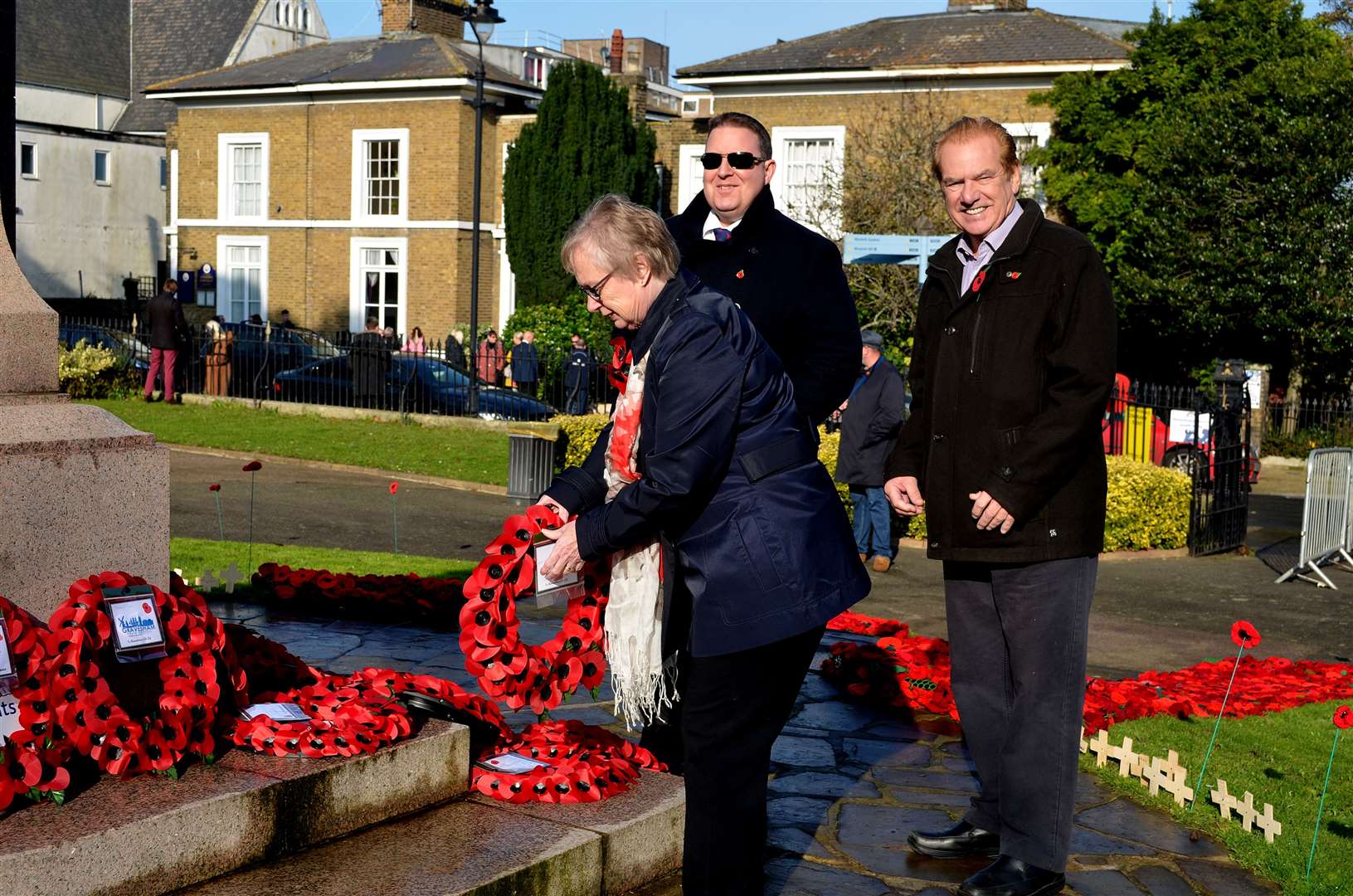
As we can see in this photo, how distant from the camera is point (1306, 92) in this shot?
84.9 feet

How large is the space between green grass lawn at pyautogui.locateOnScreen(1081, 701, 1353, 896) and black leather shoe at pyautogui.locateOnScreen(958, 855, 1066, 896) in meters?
0.81

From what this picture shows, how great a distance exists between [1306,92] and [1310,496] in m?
16.6

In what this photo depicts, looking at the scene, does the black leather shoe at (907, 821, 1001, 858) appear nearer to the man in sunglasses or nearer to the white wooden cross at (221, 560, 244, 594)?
the man in sunglasses

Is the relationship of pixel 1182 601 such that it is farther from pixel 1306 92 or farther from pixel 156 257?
pixel 156 257

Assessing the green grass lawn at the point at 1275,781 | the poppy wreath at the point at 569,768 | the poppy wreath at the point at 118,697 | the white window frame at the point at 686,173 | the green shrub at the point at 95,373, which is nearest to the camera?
the poppy wreath at the point at 118,697

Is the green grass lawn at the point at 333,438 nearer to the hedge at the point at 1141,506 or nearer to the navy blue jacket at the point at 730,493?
the hedge at the point at 1141,506

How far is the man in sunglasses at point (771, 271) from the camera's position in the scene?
454 centimetres

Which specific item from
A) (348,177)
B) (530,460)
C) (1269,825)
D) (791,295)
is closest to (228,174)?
(348,177)

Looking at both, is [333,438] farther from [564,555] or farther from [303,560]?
[564,555]

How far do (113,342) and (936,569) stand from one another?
764 inches

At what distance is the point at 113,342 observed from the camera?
87.5 ft

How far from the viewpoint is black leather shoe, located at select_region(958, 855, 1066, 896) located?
165 inches

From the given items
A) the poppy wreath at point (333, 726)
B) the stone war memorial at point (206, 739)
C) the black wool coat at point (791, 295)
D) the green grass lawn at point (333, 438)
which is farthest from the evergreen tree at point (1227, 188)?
the poppy wreath at point (333, 726)

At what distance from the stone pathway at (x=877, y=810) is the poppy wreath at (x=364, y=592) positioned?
2.28 feet
